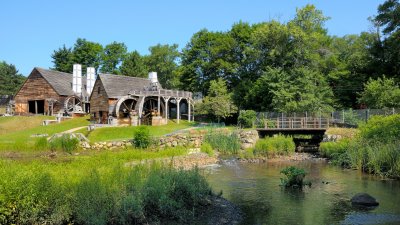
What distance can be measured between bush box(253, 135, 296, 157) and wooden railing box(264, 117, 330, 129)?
605 cm

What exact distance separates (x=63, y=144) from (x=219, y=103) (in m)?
26.5

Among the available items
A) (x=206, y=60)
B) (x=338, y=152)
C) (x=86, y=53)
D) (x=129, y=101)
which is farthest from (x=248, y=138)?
(x=86, y=53)

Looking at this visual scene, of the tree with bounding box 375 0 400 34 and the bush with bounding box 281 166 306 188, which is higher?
the tree with bounding box 375 0 400 34

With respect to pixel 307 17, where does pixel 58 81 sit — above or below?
below

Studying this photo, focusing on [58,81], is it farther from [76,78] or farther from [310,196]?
[310,196]

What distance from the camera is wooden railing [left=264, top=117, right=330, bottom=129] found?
128ft

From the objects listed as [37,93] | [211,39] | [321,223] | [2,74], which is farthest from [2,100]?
[321,223]

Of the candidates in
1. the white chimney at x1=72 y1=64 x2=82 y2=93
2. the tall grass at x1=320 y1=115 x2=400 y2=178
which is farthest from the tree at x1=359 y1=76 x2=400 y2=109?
the white chimney at x1=72 y1=64 x2=82 y2=93

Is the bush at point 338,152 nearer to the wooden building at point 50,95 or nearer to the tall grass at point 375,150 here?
the tall grass at point 375,150

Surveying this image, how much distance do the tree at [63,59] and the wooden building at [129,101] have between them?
33.7 m

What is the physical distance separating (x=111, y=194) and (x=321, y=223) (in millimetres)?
6357

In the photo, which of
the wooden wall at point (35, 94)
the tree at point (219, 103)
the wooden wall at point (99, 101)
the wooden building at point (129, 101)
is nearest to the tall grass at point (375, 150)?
the tree at point (219, 103)

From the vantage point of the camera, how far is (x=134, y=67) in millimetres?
77812

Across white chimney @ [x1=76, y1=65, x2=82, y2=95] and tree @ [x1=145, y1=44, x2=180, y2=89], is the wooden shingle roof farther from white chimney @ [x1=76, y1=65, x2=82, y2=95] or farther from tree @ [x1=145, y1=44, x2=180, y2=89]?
tree @ [x1=145, y1=44, x2=180, y2=89]
